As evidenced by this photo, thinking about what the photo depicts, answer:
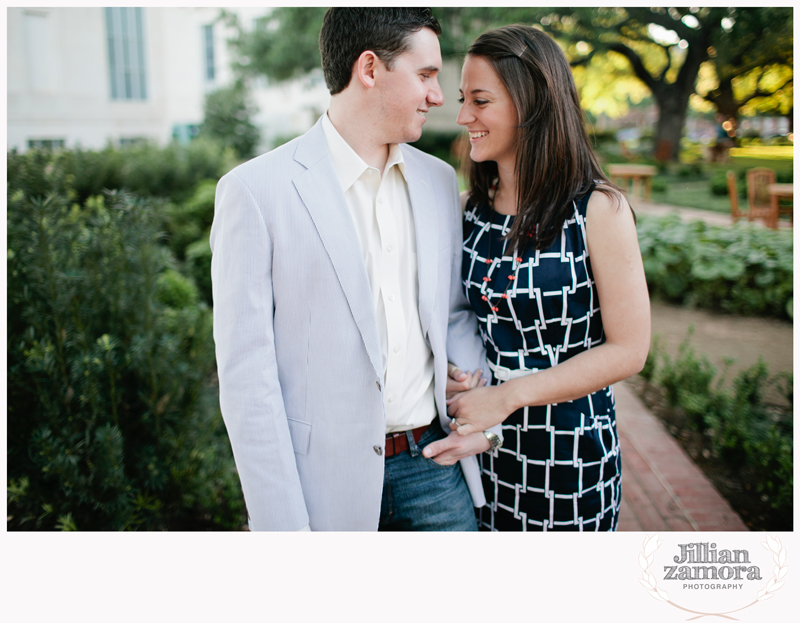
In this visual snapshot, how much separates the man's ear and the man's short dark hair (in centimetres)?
1

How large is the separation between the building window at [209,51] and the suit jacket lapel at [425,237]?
22072 millimetres

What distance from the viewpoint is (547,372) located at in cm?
171

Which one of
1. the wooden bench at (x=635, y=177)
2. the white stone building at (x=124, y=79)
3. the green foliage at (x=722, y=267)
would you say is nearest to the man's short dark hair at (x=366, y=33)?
the green foliage at (x=722, y=267)

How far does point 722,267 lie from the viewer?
6.17m

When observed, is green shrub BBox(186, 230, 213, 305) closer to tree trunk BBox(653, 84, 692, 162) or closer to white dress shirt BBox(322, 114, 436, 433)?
white dress shirt BBox(322, 114, 436, 433)

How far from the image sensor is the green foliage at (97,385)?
2.35 meters

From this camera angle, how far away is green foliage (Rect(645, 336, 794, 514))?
2.96 m

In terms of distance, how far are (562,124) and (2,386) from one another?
2.09 meters

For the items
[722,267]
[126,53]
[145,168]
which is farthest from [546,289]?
[126,53]

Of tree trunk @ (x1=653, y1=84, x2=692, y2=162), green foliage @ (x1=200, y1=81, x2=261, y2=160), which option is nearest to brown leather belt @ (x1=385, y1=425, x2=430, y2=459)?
tree trunk @ (x1=653, y1=84, x2=692, y2=162)

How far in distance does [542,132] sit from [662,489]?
239 centimetres

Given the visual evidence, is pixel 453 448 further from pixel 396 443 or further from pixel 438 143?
pixel 438 143

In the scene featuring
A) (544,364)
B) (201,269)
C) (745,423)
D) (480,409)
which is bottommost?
(745,423)
